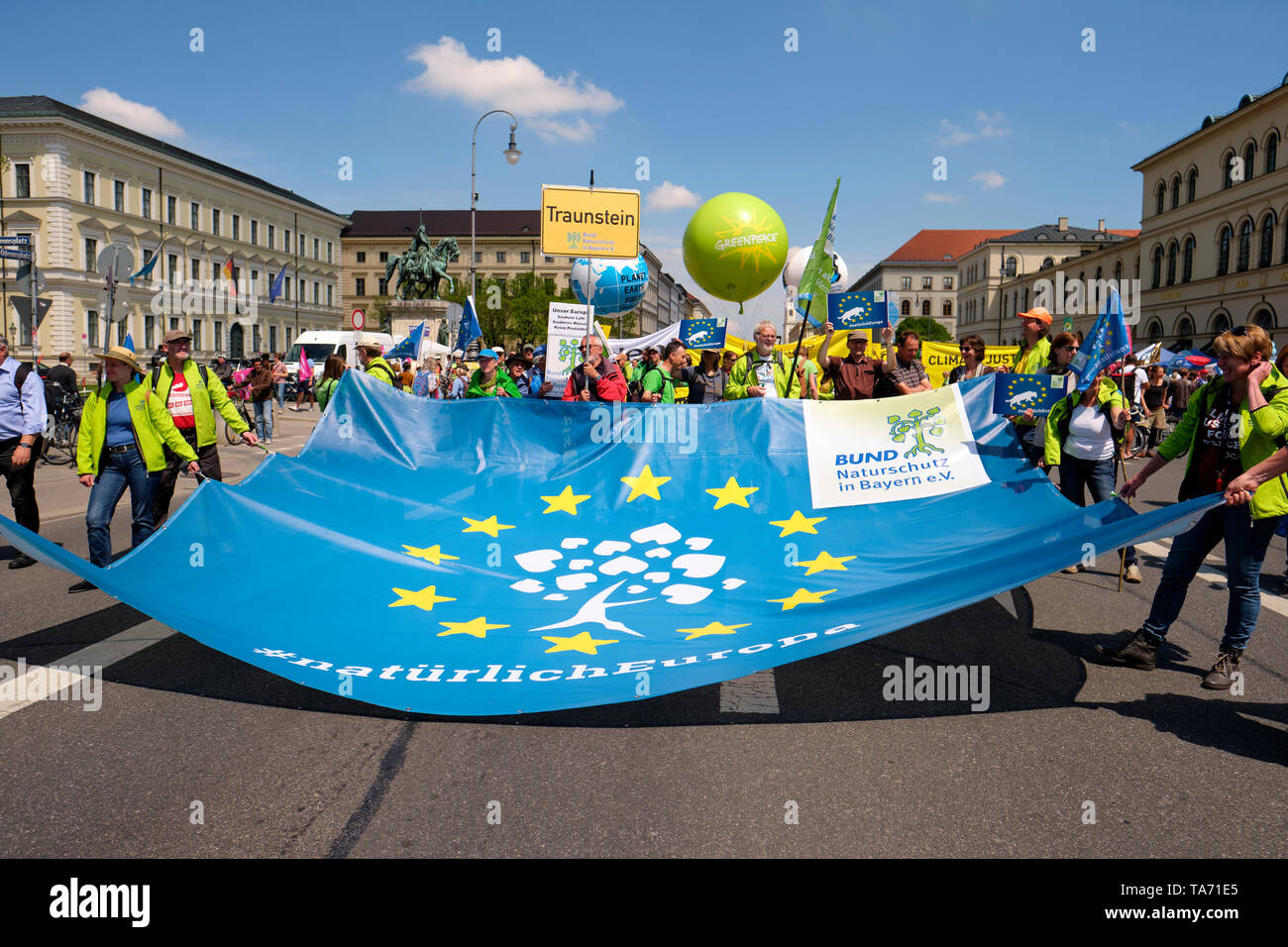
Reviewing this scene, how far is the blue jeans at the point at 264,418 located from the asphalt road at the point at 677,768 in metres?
16.6

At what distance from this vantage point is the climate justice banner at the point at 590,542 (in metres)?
4.25

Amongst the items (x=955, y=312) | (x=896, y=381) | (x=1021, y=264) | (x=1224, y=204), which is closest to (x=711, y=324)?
(x=896, y=381)

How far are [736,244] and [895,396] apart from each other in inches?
225

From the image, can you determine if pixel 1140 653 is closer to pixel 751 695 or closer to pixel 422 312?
pixel 751 695

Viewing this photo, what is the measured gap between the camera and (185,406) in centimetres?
745

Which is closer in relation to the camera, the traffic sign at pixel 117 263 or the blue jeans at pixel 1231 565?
the blue jeans at pixel 1231 565

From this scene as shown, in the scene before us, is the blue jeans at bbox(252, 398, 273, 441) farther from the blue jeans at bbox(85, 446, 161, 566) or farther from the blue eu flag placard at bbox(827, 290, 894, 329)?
the blue eu flag placard at bbox(827, 290, 894, 329)

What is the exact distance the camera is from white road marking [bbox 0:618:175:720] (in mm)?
4805

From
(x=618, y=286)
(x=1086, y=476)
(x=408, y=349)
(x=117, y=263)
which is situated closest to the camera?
(x=1086, y=476)

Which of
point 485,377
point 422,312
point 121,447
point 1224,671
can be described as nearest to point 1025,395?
point 1224,671

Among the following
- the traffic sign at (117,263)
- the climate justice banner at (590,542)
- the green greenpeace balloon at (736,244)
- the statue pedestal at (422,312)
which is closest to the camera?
the climate justice banner at (590,542)

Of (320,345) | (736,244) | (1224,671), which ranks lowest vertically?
(1224,671)

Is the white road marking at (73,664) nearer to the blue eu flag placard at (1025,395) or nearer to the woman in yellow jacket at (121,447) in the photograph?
the woman in yellow jacket at (121,447)

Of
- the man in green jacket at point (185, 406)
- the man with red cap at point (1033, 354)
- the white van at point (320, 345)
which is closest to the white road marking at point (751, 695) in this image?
the man with red cap at point (1033, 354)
